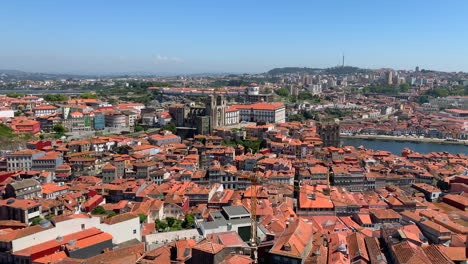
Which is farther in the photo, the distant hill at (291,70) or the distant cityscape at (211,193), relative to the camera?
Result: the distant hill at (291,70)

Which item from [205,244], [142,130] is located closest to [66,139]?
[142,130]

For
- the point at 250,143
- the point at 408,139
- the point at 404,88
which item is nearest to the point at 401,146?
the point at 408,139

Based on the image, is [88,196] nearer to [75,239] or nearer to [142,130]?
[75,239]

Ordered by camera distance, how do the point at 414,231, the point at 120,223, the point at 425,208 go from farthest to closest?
the point at 425,208
the point at 414,231
the point at 120,223

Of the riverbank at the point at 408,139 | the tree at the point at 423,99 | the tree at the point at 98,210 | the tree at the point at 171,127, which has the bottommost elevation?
the riverbank at the point at 408,139

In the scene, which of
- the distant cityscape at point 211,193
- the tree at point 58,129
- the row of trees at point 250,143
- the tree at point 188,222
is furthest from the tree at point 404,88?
the tree at point 188,222

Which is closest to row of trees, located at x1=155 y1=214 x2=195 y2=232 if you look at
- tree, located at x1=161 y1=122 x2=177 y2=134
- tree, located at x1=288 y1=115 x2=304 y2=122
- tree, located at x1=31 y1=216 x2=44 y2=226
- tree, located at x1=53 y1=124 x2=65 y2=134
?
tree, located at x1=31 y1=216 x2=44 y2=226

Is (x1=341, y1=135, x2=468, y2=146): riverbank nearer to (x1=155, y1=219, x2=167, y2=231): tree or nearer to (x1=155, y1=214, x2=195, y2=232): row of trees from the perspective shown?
(x1=155, y1=214, x2=195, y2=232): row of trees

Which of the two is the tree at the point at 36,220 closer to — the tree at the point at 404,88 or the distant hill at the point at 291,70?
the tree at the point at 404,88
